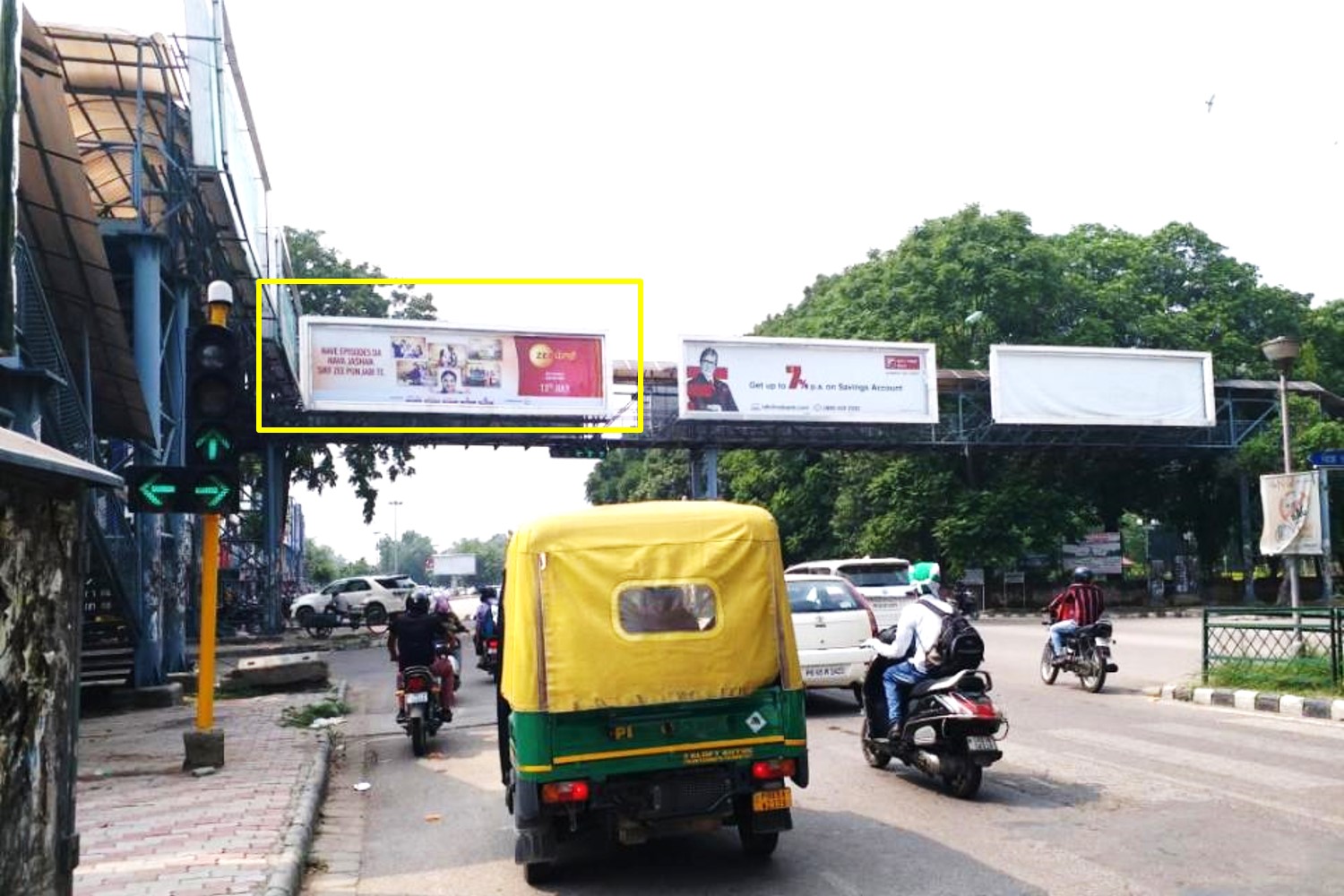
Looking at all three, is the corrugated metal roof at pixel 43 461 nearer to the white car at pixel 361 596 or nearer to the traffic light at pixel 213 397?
the traffic light at pixel 213 397

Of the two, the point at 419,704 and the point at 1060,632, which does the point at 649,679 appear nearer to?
the point at 419,704

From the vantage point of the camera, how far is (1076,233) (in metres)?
45.2

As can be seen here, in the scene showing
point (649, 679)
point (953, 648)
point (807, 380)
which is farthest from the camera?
point (807, 380)

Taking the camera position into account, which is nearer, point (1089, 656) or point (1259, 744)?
point (1259, 744)

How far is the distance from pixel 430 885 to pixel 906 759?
3.62m

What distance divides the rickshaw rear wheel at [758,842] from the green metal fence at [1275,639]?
27.2ft

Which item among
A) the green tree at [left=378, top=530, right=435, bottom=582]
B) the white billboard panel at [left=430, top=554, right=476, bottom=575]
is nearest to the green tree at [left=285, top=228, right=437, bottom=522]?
the white billboard panel at [left=430, top=554, right=476, bottom=575]

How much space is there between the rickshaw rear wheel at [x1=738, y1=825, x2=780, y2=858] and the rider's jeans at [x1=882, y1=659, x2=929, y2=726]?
2.17 metres

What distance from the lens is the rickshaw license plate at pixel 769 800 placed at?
595 centimetres

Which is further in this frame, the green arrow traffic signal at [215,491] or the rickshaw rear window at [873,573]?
the rickshaw rear window at [873,573]

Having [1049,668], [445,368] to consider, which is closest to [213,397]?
[1049,668]

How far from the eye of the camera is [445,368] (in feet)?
99.9

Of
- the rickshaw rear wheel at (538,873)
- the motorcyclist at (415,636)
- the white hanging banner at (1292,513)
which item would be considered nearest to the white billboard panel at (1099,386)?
the white hanging banner at (1292,513)

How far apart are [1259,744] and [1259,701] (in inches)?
111
